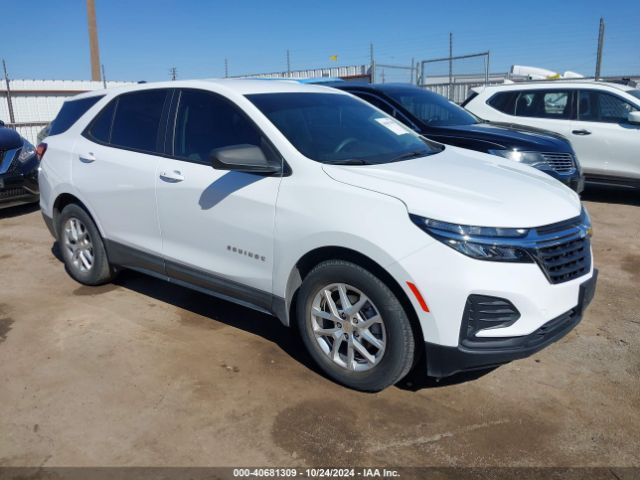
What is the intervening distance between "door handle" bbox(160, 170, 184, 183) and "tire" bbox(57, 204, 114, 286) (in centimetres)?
115

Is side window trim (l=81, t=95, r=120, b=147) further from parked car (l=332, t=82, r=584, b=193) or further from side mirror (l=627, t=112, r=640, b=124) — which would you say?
side mirror (l=627, t=112, r=640, b=124)

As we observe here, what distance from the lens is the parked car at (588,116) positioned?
8.04 meters

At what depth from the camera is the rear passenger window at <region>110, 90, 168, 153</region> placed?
13.9ft

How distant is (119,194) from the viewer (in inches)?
172

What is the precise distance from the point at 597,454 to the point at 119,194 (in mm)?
3616

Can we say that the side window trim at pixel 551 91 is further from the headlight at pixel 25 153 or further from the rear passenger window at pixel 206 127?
the headlight at pixel 25 153

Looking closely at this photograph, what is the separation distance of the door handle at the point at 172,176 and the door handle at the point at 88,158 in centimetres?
96

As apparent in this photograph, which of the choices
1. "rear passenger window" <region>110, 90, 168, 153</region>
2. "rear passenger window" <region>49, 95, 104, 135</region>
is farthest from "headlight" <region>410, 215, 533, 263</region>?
"rear passenger window" <region>49, 95, 104, 135</region>

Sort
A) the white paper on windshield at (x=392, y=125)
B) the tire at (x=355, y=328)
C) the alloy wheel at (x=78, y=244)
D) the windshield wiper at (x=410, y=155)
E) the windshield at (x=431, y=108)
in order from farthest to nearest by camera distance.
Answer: the windshield at (x=431, y=108) → the alloy wheel at (x=78, y=244) → the white paper on windshield at (x=392, y=125) → the windshield wiper at (x=410, y=155) → the tire at (x=355, y=328)

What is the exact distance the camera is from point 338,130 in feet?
12.7

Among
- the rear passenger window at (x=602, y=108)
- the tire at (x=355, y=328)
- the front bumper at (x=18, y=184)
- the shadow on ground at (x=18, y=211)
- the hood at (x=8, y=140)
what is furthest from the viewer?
the shadow on ground at (x=18, y=211)

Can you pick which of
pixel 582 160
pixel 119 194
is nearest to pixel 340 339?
pixel 119 194

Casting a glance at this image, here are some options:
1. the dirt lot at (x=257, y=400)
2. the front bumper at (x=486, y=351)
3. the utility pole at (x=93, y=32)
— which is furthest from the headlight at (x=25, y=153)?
the utility pole at (x=93, y=32)

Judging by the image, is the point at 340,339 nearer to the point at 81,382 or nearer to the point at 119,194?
the point at 81,382
